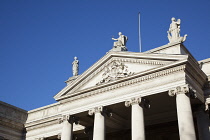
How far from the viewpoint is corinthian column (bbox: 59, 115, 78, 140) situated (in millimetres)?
30203

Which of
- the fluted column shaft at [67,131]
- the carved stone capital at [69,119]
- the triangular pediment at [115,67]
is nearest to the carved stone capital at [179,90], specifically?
the triangular pediment at [115,67]

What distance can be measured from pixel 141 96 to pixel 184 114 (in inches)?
174

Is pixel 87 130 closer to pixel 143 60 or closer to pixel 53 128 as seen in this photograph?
pixel 53 128

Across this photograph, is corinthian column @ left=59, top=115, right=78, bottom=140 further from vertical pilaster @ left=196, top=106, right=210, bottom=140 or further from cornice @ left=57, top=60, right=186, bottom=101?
vertical pilaster @ left=196, top=106, right=210, bottom=140

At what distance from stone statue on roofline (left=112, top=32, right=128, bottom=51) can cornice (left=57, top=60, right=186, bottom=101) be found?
430 centimetres

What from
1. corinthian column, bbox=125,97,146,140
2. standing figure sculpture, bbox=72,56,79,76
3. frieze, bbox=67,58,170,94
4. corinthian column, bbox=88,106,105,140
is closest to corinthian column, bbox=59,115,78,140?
corinthian column, bbox=88,106,105,140

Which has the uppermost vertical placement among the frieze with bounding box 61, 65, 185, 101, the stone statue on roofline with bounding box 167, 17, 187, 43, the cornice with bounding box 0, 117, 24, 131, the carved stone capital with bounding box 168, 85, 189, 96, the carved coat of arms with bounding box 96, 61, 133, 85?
the stone statue on roofline with bounding box 167, 17, 187, 43

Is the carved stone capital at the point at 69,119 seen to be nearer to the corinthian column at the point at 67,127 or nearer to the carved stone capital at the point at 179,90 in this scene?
the corinthian column at the point at 67,127

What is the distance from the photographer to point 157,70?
1048 inches

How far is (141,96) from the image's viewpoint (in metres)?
26.9

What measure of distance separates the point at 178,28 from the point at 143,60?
531 cm

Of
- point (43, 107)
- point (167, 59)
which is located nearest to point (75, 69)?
point (43, 107)

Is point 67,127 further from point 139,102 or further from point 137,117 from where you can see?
point 139,102

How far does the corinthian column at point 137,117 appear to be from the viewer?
2528 centimetres
